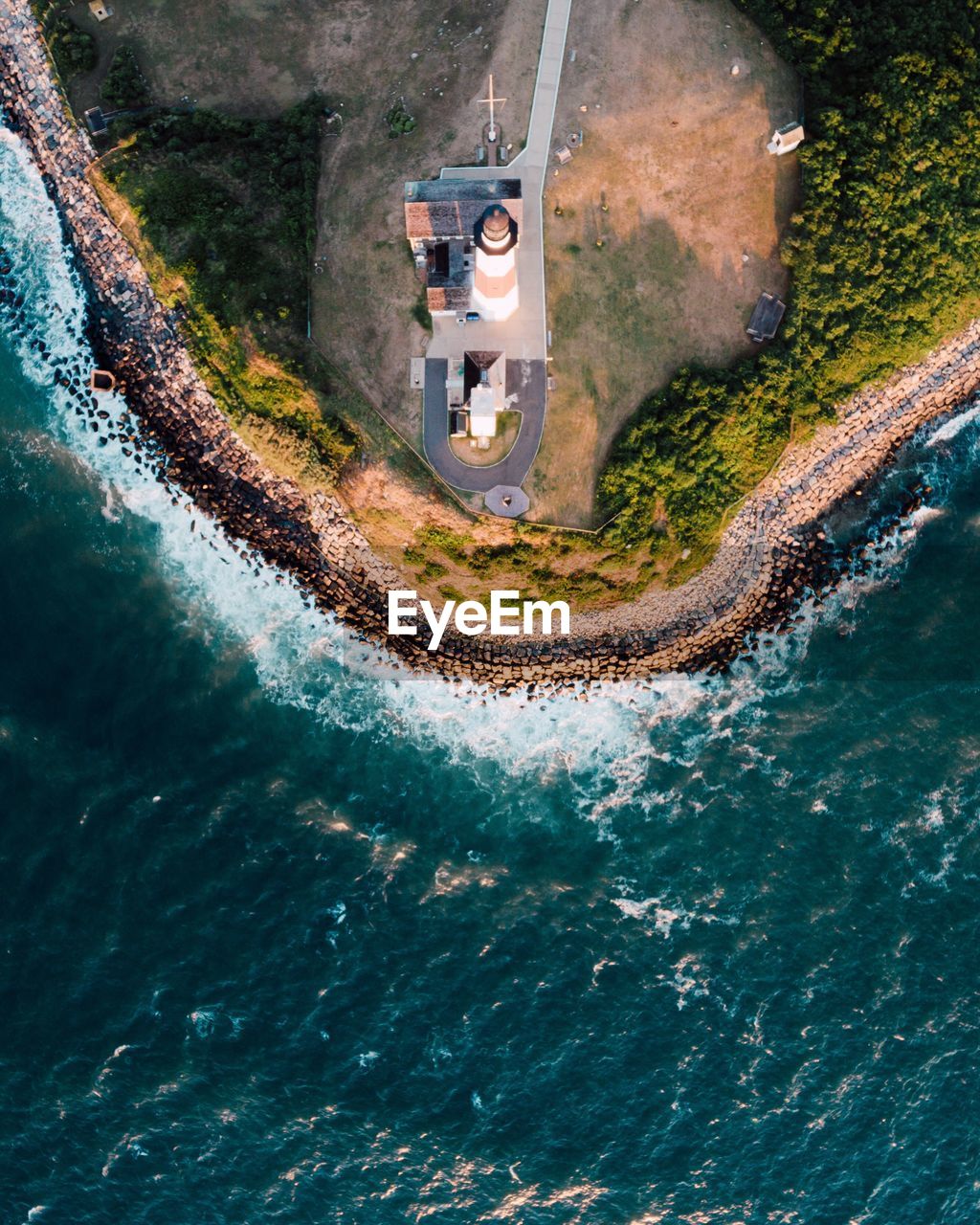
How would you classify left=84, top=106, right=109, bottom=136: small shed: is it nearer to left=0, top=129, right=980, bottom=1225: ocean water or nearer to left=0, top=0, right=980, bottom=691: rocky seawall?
left=0, top=0, right=980, bottom=691: rocky seawall

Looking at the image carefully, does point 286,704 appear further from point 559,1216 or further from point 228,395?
point 559,1216

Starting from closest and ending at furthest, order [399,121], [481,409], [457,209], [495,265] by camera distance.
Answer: [495,265], [481,409], [457,209], [399,121]

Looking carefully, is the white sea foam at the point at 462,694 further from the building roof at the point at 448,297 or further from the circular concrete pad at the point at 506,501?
the building roof at the point at 448,297

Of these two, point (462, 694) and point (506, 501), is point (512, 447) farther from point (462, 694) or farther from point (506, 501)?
point (462, 694)

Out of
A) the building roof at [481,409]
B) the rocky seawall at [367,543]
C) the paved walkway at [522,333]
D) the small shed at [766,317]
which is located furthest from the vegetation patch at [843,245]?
the building roof at [481,409]

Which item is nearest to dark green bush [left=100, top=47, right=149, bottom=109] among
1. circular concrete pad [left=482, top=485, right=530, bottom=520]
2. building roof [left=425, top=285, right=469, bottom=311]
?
building roof [left=425, top=285, right=469, bottom=311]

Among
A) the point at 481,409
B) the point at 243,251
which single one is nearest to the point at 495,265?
the point at 481,409

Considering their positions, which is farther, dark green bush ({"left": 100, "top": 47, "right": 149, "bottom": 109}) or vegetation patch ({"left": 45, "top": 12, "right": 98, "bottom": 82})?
vegetation patch ({"left": 45, "top": 12, "right": 98, "bottom": 82})
